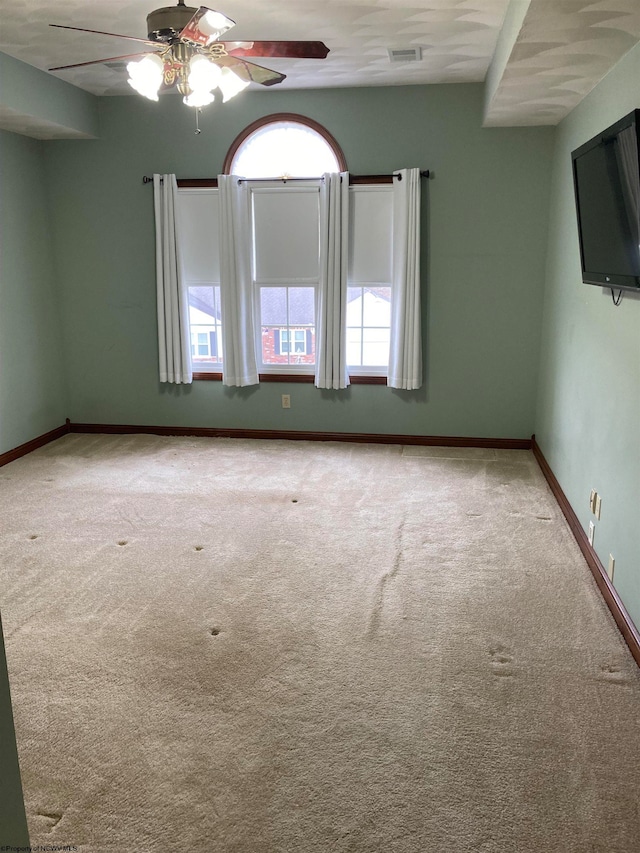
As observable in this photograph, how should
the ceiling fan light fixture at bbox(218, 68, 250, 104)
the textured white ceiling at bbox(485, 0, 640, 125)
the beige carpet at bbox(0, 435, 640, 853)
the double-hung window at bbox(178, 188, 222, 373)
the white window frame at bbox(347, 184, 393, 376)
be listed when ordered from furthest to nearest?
the double-hung window at bbox(178, 188, 222, 373) < the white window frame at bbox(347, 184, 393, 376) < the ceiling fan light fixture at bbox(218, 68, 250, 104) < the textured white ceiling at bbox(485, 0, 640, 125) < the beige carpet at bbox(0, 435, 640, 853)

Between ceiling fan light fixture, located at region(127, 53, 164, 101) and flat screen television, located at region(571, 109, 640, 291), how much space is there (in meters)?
1.99

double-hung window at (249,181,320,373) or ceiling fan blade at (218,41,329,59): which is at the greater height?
ceiling fan blade at (218,41,329,59)

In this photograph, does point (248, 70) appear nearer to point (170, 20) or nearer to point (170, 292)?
point (170, 20)

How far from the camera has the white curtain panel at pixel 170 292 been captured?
18.3ft

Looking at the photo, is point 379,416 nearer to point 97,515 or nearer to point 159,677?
point 97,515

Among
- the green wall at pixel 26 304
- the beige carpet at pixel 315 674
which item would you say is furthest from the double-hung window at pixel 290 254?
the beige carpet at pixel 315 674

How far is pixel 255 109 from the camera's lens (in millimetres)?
5410

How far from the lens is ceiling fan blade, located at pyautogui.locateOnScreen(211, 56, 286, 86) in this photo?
131 inches

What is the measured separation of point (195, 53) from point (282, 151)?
8.40 feet

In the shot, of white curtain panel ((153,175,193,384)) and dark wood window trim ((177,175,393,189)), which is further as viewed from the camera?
white curtain panel ((153,175,193,384))

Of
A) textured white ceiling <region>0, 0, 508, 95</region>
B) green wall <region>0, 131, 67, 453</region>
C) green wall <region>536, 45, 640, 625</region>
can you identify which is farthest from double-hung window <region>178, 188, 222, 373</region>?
green wall <region>536, 45, 640, 625</region>

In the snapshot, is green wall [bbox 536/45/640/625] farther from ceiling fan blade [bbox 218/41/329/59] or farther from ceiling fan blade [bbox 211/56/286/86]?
ceiling fan blade [bbox 211/56/286/86]

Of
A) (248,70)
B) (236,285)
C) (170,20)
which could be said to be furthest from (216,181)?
(170,20)

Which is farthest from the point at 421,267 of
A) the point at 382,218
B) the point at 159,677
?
the point at 159,677
